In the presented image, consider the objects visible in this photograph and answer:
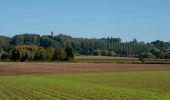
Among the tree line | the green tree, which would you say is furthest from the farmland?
the green tree

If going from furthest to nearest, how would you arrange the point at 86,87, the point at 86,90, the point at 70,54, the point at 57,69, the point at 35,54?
the point at 35,54 → the point at 70,54 → the point at 57,69 → the point at 86,87 → the point at 86,90

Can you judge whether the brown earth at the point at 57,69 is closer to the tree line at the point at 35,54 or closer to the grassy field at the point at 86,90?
the grassy field at the point at 86,90

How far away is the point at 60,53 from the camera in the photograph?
15212cm

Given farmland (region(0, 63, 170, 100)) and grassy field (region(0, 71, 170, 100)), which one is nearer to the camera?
grassy field (region(0, 71, 170, 100))

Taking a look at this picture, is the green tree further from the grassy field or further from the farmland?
the grassy field

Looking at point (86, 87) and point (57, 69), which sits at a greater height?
point (57, 69)

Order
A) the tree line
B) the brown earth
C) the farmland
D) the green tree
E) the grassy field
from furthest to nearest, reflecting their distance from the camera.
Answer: the green tree < the tree line < the brown earth < the farmland < the grassy field

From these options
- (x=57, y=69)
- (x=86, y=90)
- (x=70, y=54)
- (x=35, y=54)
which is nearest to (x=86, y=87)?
(x=86, y=90)

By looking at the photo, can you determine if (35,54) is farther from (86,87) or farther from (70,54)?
(86,87)

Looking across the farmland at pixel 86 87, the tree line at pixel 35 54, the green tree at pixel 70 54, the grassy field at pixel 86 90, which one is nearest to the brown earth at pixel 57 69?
the farmland at pixel 86 87

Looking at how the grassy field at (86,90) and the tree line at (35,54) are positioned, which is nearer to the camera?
the grassy field at (86,90)

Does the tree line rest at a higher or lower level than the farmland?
higher

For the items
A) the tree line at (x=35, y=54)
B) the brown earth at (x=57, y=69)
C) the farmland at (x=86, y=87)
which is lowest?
the farmland at (x=86, y=87)

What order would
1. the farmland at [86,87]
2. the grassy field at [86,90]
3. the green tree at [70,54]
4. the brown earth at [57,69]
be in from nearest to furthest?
the grassy field at [86,90] < the farmland at [86,87] < the brown earth at [57,69] < the green tree at [70,54]
